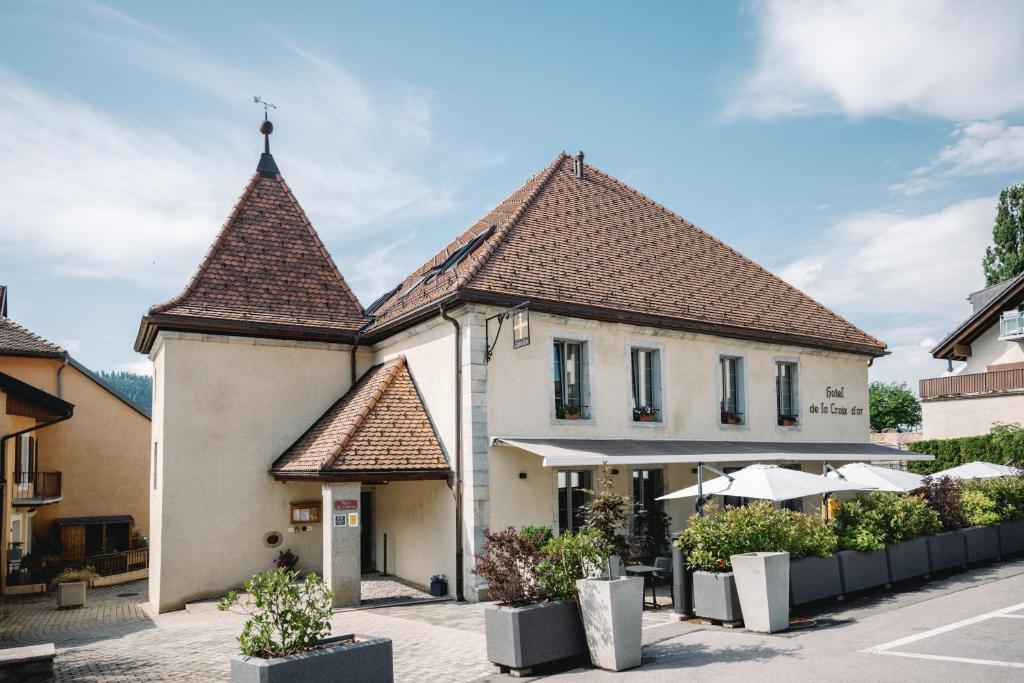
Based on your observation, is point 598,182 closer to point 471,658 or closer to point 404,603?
point 404,603

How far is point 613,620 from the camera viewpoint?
332 inches

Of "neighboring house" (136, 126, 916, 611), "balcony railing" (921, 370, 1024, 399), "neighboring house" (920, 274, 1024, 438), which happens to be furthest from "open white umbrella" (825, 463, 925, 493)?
"balcony railing" (921, 370, 1024, 399)

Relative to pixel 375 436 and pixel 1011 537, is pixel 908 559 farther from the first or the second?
pixel 375 436

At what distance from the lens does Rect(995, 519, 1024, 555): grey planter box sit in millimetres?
15391

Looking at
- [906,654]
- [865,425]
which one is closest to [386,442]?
[906,654]

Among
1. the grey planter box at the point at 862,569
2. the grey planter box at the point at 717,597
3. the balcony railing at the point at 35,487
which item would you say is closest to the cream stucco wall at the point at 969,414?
the grey planter box at the point at 862,569

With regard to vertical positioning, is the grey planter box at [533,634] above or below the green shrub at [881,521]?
below

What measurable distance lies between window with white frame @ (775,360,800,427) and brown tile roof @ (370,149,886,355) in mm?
814

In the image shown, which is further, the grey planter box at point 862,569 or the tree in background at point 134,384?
the tree in background at point 134,384

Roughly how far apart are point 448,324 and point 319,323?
13.1 feet

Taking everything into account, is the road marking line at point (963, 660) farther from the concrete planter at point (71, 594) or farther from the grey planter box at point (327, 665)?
the concrete planter at point (71, 594)

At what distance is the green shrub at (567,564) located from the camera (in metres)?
8.84

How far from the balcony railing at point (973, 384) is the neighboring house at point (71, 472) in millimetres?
31349

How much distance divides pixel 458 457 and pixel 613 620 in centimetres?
626
